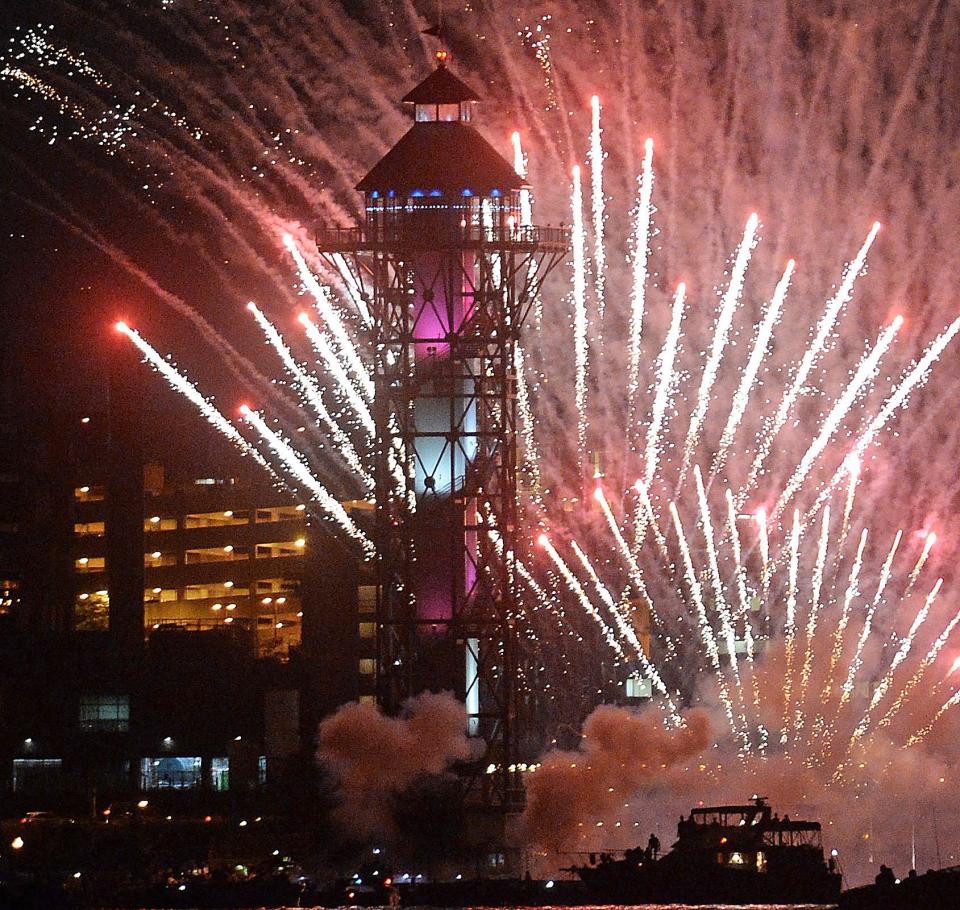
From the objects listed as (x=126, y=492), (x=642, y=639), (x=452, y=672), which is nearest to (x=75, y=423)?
(x=126, y=492)

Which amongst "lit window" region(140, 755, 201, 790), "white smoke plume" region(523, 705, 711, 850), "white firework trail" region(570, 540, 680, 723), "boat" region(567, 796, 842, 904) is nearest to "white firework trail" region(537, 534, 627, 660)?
"white firework trail" region(570, 540, 680, 723)

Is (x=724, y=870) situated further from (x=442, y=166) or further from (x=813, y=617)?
(x=442, y=166)

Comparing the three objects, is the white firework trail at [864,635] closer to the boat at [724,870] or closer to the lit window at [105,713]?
the boat at [724,870]

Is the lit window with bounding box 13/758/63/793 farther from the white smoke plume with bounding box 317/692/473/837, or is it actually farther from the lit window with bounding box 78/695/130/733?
the white smoke plume with bounding box 317/692/473/837

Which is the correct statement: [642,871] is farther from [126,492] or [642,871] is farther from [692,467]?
[126,492]

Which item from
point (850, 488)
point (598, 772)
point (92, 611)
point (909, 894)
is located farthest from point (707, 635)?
point (92, 611)
